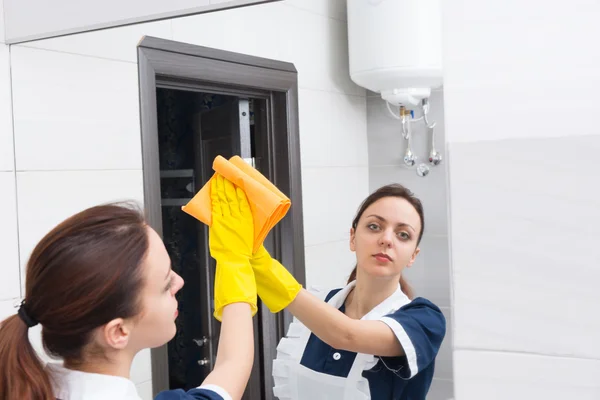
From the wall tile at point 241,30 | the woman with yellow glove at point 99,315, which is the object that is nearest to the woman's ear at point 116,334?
the woman with yellow glove at point 99,315

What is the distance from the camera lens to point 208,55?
43.7 inches

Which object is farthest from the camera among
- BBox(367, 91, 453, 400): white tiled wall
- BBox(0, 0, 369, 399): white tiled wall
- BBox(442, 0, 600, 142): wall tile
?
BBox(0, 0, 369, 399): white tiled wall

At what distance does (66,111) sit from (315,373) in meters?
0.67

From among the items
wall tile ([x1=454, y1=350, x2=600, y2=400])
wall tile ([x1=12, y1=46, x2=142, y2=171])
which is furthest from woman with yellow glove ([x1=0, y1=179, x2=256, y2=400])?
wall tile ([x1=12, y1=46, x2=142, y2=171])

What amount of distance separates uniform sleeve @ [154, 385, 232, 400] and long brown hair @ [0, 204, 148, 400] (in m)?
0.12

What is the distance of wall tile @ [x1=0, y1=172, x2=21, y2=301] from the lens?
129 centimetres

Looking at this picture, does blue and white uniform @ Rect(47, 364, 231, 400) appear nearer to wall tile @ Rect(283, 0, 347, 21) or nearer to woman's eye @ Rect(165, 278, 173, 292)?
woman's eye @ Rect(165, 278, 173, 292)

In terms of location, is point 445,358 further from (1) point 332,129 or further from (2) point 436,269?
(1) point 332,129

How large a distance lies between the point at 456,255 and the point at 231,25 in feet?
1.74

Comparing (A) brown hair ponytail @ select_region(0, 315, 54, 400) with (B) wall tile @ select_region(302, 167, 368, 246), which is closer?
(A) brown hair ponytail @ select_region(0, 315, 54, 400)

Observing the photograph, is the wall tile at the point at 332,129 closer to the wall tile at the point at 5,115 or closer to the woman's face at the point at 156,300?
the woman's face at the point at 156,300

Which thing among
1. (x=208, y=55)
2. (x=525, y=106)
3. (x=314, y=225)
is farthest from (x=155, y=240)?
(x=525, y=106)

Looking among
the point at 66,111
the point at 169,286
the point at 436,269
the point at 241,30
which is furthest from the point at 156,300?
the point at 66,111

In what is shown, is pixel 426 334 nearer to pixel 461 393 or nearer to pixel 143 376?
pixel 461 393
